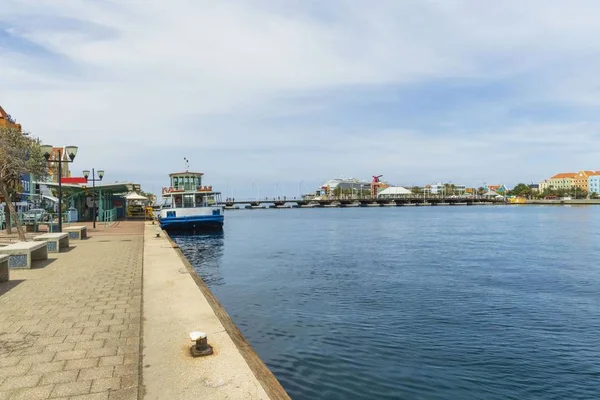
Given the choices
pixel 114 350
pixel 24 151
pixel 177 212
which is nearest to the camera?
pixel 114 350

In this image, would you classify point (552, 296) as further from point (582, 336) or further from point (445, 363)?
point (445, 363)

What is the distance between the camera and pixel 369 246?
29469 mm

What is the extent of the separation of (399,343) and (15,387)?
6.93 meters

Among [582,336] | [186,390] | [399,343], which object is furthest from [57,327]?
[582,336]

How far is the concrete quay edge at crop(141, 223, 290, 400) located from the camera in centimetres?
436

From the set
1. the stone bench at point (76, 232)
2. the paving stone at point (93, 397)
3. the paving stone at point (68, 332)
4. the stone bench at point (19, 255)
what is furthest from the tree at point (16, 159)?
the paving stone at point (93, 397)

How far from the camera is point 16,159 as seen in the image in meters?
19.0

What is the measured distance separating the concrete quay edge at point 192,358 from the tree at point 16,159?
42.9 ft

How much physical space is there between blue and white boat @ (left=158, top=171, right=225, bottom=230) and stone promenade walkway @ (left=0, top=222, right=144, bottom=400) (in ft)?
82.6

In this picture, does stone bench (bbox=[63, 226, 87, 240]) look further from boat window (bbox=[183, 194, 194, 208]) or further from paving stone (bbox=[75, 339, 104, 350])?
paving stone (bbox=[75, 339, 104, 350])

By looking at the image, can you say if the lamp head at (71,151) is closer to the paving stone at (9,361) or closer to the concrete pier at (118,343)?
the concrete pier at (118,343)

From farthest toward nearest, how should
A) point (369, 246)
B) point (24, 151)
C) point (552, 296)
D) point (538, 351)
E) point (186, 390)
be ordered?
1. point (369, 246)
2. point (24, 151)
3. point (552, 296)
4. point (538, 351)
5. point (186, 390)

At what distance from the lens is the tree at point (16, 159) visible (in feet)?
61.2

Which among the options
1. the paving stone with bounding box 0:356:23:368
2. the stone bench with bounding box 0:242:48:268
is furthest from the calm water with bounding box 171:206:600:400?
the stone bench with bounding box 0:242:48:268
